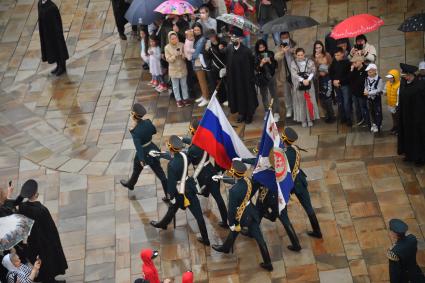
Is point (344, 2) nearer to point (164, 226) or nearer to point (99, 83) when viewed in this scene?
point (99, 83)

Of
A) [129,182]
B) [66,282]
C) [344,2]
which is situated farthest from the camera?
[344,2]

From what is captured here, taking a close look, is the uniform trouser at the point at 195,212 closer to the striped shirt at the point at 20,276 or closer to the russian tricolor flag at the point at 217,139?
the russian tricolor flag at the point at 217,139

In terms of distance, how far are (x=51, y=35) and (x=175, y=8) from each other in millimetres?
3400

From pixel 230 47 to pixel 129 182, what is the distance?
10.2 feet

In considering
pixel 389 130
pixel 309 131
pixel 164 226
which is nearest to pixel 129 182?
pixel 164 226

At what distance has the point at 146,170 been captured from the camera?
15.7 meters

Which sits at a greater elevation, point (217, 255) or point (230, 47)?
point (230, 47)

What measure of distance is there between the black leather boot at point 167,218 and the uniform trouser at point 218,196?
59cm

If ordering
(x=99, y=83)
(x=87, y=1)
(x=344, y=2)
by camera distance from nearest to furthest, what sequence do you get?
1. (x=99, y=83)
2. (x=344, y=2)
3. (x=87, y=1)

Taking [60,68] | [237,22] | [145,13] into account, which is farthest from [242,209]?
[60,68]

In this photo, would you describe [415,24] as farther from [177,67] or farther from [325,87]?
[177,67]

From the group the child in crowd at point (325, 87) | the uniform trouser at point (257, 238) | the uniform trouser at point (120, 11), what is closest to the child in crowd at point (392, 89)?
the child in crowd at point (325, 87)

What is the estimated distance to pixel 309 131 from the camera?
1617 centimetres

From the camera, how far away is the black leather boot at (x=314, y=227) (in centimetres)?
1330
